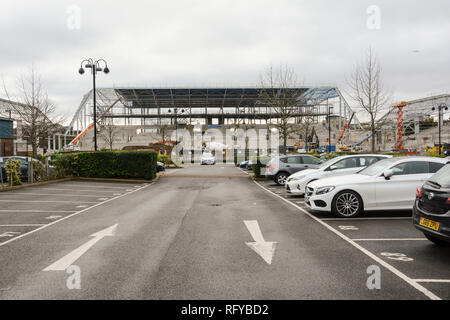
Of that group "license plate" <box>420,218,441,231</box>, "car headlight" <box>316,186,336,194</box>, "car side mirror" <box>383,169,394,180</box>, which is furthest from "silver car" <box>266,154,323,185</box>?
"license plate" <box>420,218,441,231</box>

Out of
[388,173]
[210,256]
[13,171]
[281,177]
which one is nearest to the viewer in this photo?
[210,256]

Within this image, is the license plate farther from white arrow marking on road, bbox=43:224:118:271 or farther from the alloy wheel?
white arrow marking on road, bbox=43:224:118:271

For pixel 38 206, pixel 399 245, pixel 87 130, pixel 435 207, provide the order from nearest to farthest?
pixel 435 207 → pixel 399 245 → pixel 38 206 → pixel 87 130

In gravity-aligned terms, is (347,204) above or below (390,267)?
above

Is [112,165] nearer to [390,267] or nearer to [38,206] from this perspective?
[38,206]

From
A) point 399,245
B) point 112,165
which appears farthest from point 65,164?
point 399,245

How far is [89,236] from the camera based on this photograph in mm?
7145

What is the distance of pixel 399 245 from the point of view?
6250 millimetres

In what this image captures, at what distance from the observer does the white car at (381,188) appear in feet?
27.8

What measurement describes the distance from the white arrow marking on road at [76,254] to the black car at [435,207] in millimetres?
5571

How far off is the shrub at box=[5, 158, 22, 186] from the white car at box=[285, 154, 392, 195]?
42.6 ft

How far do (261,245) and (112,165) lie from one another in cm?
1747

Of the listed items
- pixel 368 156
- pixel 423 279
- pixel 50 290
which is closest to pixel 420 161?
pixel 368 156

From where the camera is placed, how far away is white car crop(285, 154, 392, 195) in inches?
478
